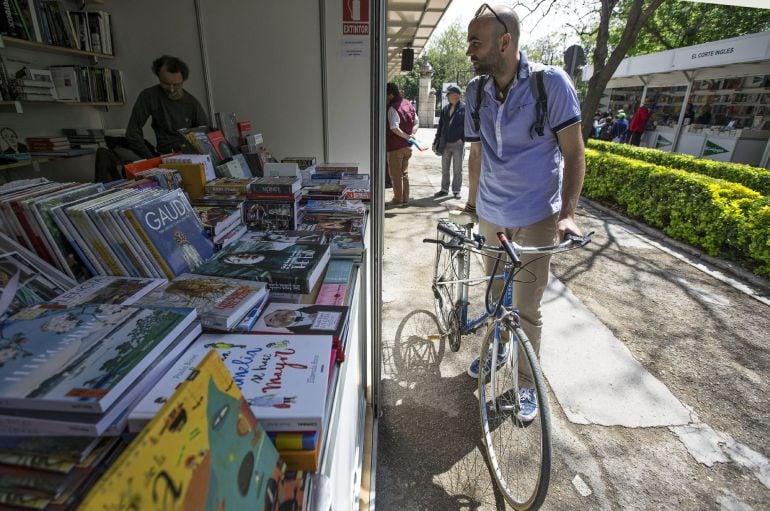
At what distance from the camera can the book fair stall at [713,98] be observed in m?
10.1

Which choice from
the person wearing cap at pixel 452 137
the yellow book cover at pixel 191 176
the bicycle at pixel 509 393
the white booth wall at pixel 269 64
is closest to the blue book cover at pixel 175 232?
the yellow book cover at pixel 191 176

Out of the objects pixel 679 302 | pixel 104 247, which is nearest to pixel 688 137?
pixel 679 302

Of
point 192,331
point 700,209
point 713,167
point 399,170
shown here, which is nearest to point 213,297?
point 192,331

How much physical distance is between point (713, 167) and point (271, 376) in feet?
27.6

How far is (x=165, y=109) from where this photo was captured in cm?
303

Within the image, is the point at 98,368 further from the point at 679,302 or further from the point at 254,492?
the point at 679,302

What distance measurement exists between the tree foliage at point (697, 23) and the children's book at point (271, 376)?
18519 millimetres

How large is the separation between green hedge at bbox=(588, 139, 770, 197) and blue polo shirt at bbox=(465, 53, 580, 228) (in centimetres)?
596

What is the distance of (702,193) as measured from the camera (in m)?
4.73

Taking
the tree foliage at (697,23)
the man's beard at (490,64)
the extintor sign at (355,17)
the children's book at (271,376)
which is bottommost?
the children's book at (271,376)

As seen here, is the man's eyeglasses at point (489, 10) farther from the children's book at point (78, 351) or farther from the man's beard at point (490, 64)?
the children's book at point (78, 351)

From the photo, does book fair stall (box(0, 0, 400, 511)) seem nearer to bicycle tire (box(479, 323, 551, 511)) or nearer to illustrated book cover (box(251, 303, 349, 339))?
illustrated book cover (box(251, 303, 349, 339))

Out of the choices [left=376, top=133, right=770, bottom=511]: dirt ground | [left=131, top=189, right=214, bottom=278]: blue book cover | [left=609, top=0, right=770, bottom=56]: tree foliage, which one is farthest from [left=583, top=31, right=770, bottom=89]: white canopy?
[left=131, top=189, right=214, bottom=278]: blue book cover

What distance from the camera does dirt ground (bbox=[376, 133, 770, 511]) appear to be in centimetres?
193
